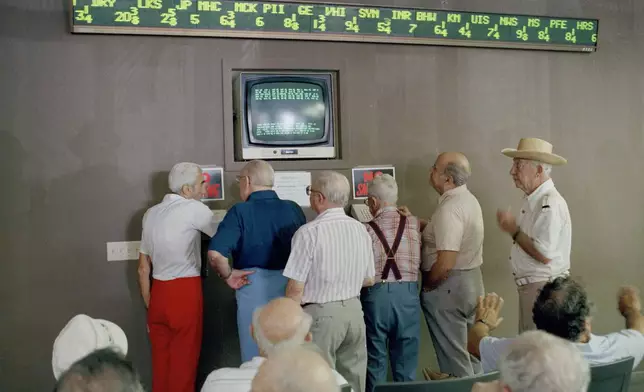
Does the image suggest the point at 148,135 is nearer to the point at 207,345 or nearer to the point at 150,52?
the point at 150,52

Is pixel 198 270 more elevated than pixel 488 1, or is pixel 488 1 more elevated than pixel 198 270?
pixel 488 1

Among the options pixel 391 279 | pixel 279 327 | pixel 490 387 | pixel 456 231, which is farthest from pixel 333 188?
pixel 490 387

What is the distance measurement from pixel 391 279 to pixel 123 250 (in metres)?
1.50

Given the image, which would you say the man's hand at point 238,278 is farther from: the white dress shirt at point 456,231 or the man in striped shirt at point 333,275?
the white dress shirt at point 456,231

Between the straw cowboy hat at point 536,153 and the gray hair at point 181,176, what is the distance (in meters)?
1.68

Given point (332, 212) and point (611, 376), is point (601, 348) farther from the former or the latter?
point (332, 212)

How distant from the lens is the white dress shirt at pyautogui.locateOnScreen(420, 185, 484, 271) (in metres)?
3.30

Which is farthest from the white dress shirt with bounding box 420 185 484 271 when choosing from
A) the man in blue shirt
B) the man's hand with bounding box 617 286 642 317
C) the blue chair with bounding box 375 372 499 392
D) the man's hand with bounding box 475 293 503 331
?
the blue chair with bounding box 375 372 499 392

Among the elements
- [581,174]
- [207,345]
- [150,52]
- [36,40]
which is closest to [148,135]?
[150,52]

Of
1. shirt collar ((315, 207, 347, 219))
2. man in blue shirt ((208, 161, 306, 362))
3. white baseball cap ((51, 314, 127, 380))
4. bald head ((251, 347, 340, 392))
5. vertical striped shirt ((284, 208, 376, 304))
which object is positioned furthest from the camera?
man in blue shirt ((208, 161, 306, 362))

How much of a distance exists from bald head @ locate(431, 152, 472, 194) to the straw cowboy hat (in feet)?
0.81

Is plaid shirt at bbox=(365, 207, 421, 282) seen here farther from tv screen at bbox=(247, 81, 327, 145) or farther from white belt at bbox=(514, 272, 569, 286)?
tv screen at bbox=(247, 81, 327, 145)

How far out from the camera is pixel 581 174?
4.34m

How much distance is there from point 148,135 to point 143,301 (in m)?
0.94
